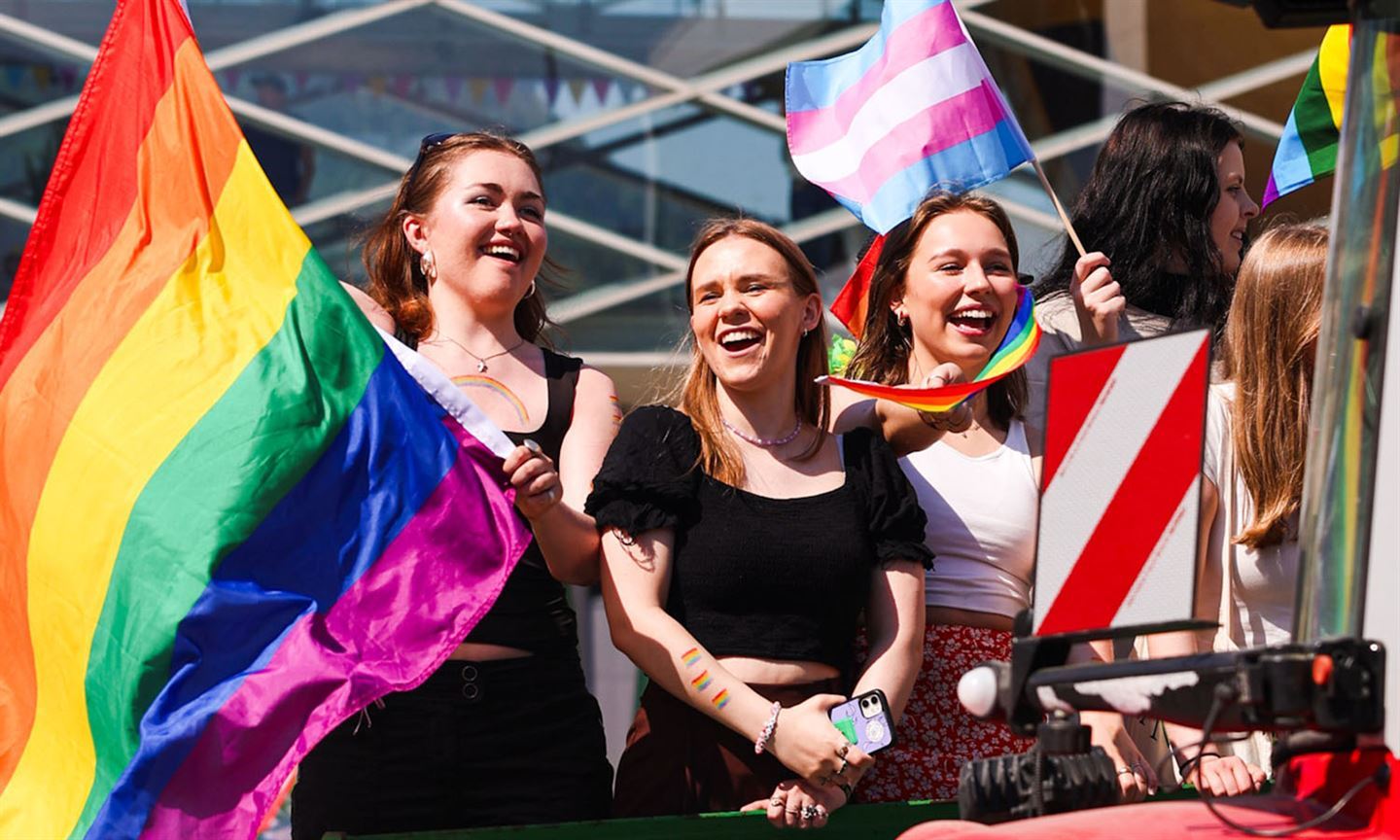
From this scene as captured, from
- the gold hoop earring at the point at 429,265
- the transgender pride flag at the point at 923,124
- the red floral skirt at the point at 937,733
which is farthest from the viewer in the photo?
the transgender pride flag at the point at 923,124

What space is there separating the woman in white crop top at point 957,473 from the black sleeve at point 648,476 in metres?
0.55

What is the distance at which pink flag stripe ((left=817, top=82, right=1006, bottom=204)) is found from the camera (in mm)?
5230

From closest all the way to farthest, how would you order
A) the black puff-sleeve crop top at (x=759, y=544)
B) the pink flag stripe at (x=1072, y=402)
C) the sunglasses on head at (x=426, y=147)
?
1. the pink flag stripe at (x=1072, y=402)
2. the black puff-sleeve crop top at (x=759, y=544)
3. the sunglasses on head at (x=426, y=147)

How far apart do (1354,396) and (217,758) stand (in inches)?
95.8

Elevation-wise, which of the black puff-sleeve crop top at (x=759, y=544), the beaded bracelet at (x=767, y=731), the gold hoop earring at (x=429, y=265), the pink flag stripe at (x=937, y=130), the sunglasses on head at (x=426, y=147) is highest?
the pink flag stripe at (x=937, y=130)

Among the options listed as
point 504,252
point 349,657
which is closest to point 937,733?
point 349,657

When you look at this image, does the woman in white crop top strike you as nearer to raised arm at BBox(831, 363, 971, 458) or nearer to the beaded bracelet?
raised arm at BBox(831, 363, 971, 458)

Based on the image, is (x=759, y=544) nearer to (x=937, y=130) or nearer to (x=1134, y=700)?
(x=937, y=130)

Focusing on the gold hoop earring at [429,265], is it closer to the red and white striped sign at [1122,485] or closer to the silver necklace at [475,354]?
the silver necklace at [475,354]

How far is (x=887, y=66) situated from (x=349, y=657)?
2.37 m

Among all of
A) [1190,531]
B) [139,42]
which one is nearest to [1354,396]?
[1190,531]

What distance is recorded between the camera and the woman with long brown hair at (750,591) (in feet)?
13.3

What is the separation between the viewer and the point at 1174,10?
14.7 meters

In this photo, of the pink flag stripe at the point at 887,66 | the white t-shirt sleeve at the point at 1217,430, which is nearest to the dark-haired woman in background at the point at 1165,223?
the white t-shirt sleeve at the point at 1217,430
